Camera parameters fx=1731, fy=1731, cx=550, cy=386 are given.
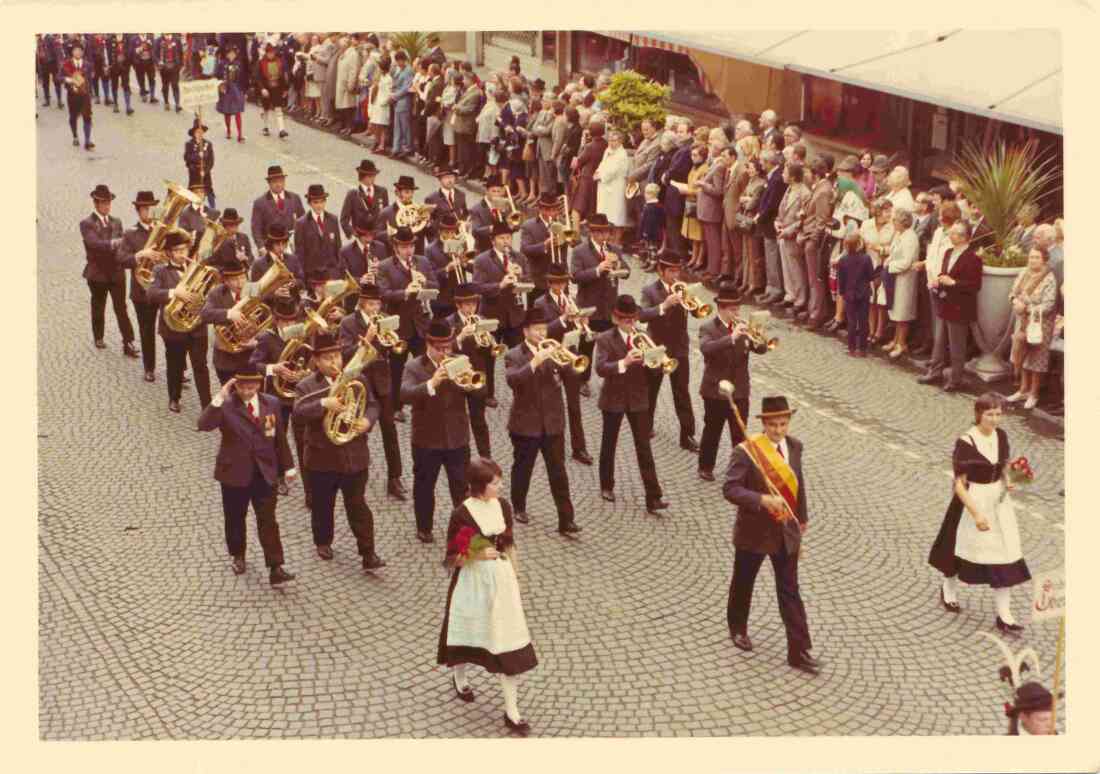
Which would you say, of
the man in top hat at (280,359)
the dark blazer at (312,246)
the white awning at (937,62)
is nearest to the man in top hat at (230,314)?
the man in top hat at (280,359)

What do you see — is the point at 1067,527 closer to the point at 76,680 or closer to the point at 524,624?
the point at 524,624

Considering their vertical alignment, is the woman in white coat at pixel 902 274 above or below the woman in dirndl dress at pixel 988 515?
above

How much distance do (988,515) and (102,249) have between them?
10057 millimetres

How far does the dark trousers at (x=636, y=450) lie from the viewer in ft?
48.5

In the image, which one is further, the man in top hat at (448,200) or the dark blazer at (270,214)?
the dark blazer at (270,214)

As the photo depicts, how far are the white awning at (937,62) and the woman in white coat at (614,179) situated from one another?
79.8 inches

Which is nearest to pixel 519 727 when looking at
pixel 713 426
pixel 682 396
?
pixel 713 426

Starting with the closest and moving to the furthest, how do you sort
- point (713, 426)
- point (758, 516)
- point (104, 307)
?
point (758, 516) < point (713, 426) < point (104, 307)

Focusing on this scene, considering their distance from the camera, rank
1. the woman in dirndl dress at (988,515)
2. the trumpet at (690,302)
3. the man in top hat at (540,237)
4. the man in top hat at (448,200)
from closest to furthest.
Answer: the woman in dirndl dress at (988,515)
the trumpet at (690,302)
the man in top hat at (540,237)
the man in top hat at (448,200)

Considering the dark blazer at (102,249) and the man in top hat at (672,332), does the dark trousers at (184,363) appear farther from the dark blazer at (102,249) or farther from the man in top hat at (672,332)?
the man in top hat at (672,332)

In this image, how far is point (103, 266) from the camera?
18516 millimetres

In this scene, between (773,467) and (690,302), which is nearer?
(773,467)

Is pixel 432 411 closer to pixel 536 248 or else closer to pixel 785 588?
pixel 785 588

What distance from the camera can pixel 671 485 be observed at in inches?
608
